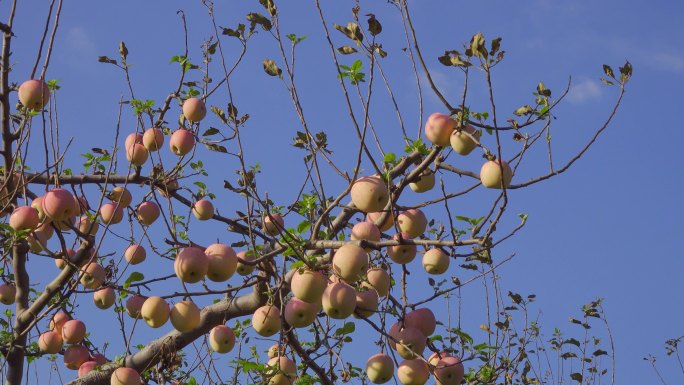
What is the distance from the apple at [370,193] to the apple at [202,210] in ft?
4.75

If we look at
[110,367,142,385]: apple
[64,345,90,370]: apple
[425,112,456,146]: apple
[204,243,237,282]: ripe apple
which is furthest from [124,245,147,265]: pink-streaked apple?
[425,112,456,146]: apple

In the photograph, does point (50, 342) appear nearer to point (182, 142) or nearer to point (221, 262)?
point (182, 142)

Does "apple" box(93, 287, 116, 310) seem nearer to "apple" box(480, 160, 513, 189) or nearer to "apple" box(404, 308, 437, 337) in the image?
"apple" box(404, 308, 437, 337)

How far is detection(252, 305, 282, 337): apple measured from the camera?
289 centimetres

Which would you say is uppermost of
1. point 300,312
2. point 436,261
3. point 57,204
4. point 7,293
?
point 7,293

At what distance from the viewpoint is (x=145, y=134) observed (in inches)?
150

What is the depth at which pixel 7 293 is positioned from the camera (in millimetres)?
4090

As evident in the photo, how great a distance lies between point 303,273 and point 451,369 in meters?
0.73

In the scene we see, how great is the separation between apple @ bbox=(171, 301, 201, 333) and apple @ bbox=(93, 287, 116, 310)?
980mm

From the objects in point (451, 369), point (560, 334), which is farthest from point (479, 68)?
point (560, 334)

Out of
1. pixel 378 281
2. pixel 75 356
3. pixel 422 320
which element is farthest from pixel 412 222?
pixel 75 356

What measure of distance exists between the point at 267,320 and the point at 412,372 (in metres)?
0.59

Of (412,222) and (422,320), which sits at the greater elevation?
(412,222)

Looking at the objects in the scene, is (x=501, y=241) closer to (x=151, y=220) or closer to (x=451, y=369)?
(x=451, y=369)
